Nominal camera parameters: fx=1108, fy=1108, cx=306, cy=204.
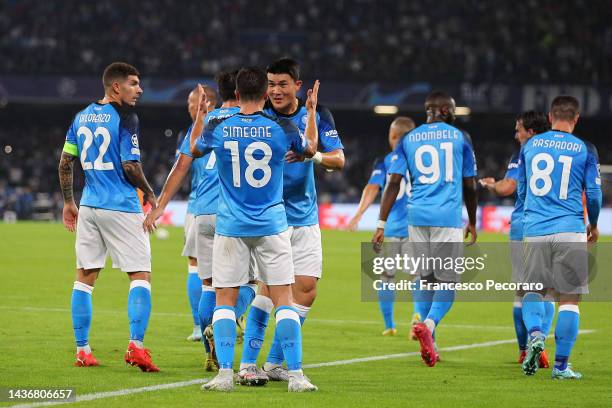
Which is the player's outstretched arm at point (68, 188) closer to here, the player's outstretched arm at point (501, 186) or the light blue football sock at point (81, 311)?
the light blue football sock at point (81, 311)

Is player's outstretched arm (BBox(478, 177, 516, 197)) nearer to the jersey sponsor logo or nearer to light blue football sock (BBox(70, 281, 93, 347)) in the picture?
the jersey sponsor logo

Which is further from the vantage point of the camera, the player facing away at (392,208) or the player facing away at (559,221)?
the player facing away at (392,208)

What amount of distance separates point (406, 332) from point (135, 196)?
429 centimetres

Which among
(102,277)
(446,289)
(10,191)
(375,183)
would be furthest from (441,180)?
(10,191)

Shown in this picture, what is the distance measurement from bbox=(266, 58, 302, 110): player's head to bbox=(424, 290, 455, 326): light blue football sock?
2.63m

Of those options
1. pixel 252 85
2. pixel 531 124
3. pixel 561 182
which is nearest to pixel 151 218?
pixel 252 85

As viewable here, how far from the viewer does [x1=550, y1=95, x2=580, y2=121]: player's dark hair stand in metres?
8.80

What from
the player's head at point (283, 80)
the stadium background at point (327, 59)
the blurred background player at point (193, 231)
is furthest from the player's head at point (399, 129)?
the stadium background at point (327, 59)

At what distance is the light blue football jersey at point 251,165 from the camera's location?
23.6 feet

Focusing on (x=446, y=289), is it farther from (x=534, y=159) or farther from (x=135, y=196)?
(x=135, y=196)

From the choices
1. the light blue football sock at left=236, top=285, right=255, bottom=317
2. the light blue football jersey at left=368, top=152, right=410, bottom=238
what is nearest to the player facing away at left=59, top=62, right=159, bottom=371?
the light blue football sock at left=236, top=285, right=255, bottom=317

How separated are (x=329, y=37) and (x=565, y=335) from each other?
3488 cm

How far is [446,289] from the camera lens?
9.66 meters

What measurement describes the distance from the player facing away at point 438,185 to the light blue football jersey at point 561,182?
0.93 meters
